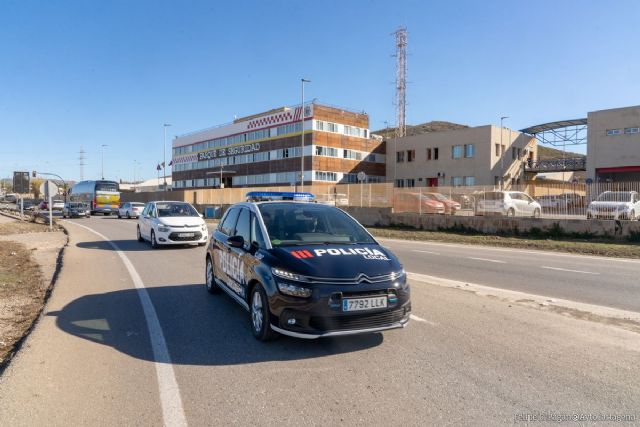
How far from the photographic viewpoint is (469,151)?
168ft

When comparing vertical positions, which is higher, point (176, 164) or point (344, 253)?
point (176, 164)

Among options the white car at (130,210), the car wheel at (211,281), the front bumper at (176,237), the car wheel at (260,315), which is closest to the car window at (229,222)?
Answer: the car wheel at (211,281)

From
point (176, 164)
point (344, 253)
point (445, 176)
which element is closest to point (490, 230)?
point (344, 253)

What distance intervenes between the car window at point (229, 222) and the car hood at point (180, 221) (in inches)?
293

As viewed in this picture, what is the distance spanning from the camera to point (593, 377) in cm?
428

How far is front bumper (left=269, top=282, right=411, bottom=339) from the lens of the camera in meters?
4.63

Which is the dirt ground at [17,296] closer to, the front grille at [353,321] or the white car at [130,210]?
the front grille at [353,321]

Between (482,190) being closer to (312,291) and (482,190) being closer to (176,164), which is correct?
(312,291)

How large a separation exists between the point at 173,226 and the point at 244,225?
882 cm

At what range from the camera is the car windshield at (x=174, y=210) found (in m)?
15.7

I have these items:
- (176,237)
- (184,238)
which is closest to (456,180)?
(184,238)

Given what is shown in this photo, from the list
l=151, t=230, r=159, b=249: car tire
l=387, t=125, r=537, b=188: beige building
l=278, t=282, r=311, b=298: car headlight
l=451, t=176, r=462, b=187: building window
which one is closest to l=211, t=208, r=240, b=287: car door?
l=278, t=282, r=311, b=298: car headlight

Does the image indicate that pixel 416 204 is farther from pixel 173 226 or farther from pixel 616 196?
pixel 173 226

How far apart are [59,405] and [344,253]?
3.01 meters
